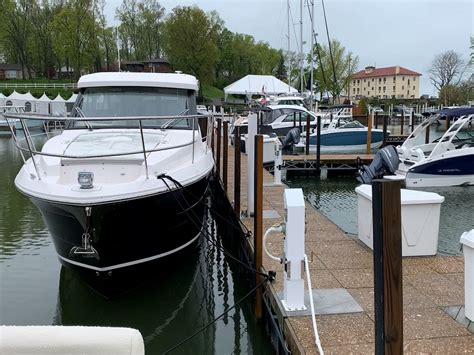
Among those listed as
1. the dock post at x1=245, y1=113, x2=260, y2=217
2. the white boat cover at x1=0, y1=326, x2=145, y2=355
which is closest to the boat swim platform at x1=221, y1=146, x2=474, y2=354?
the dock post at x1=245, y1=113, x2=260, y2=217

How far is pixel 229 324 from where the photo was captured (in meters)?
5.86

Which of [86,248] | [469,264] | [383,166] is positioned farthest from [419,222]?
[383,166]

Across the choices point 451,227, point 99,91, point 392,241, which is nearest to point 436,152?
point 451,227

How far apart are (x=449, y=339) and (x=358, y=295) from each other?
1.07m

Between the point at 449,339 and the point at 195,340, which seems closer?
the point at 449,339

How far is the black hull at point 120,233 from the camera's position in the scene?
516cm

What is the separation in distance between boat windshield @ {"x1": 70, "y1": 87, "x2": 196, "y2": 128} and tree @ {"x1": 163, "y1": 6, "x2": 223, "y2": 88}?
49.3 m

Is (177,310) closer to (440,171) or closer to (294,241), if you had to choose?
(294,241)

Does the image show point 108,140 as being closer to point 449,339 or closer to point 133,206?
point 133,206

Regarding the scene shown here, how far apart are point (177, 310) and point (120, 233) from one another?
1513 mm

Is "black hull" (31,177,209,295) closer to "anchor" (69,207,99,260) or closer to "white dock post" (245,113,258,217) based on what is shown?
"anchor" (69,207,99,260)

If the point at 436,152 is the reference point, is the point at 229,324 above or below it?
below

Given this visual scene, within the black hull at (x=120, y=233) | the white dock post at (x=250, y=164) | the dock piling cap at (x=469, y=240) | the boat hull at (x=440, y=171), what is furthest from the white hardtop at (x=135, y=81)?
the boat hull at (x=440, y=171)

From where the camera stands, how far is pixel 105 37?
62.7 m
